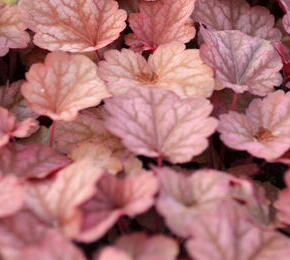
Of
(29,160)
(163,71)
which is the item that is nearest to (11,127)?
(29,160)

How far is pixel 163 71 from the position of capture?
51.2 inches

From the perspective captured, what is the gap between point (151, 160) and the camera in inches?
50.0

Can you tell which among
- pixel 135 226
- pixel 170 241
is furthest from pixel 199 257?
pixel 135 226

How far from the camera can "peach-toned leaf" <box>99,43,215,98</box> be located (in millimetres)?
1216

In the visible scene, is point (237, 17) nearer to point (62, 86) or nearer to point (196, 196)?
point (62, 86)

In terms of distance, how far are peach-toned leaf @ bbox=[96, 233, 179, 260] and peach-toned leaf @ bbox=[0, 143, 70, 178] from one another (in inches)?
10.2

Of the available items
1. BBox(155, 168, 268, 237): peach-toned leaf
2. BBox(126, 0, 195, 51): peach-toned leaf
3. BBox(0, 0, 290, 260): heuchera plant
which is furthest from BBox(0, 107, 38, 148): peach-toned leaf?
BBox(126, 0, 195, 51): peach-toned leaf

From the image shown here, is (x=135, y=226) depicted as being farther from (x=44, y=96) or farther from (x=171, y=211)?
(x=44, y=96)

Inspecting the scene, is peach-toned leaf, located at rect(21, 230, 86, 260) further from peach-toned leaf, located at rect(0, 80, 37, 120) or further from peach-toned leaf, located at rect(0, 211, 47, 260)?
peach-toned leaf, located at rect(0, 80, 37, 120)

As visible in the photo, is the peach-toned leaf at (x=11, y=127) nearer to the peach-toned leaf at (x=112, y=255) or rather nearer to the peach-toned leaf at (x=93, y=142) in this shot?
the peach-toned leaf at (x=93, y=142)

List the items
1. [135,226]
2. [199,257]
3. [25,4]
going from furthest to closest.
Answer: [25,4], [135,226], [199,257]

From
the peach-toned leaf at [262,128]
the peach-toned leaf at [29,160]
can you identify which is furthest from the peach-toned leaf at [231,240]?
the peach-toned leaf at [29,160]

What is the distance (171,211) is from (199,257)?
96 mm

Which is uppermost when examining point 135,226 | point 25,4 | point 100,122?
point 25,4
